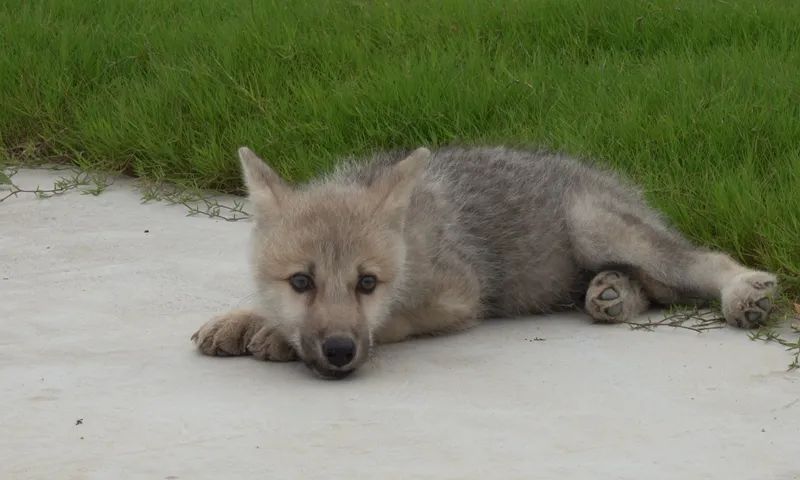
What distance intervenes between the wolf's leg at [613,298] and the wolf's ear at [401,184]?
92 cm

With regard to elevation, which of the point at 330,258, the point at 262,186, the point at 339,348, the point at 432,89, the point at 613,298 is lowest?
the point at 339,348

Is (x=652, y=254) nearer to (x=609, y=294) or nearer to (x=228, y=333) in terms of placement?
(x=609, y=294)

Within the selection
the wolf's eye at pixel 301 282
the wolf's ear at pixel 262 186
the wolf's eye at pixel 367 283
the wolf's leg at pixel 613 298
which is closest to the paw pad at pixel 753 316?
the wolf's leg at pixel 613 298

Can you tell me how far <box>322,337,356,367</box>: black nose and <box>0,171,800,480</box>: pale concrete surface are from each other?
Result: 0.12 meters

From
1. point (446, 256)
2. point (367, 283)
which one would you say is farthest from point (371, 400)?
point (446, 256)

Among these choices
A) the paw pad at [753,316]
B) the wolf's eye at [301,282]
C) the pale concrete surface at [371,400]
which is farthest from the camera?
the paw pad at [753,316]

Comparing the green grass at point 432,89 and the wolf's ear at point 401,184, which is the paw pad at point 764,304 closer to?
the green grass at point 432,89

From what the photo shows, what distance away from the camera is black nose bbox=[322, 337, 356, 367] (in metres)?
4.39

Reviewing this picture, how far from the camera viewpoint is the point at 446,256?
5.29m

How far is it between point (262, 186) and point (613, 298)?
4.84ft

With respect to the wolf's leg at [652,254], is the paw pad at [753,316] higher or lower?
lower

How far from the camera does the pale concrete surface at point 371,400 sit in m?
3.69

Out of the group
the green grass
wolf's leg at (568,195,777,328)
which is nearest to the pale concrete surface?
wolf's leg at (568,195,777,328)

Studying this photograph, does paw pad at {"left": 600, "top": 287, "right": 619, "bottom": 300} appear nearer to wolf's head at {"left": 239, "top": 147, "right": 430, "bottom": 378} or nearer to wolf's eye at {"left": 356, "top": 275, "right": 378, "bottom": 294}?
wolf's head at {"left": 239, "top": 147, "right": 430, "bottom": 378}
